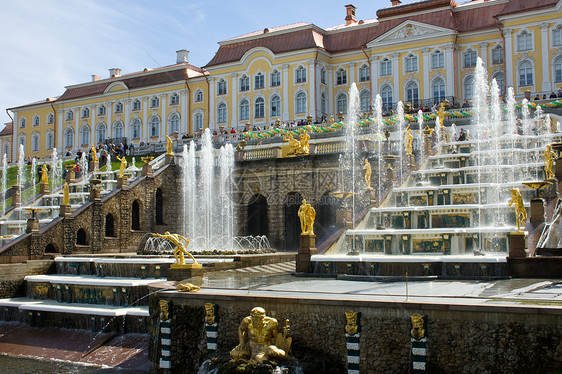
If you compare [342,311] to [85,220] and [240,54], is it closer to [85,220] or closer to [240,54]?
[85,220]

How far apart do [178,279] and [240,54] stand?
4182cm

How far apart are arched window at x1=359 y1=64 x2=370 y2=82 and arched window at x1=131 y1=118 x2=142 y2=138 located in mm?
23298

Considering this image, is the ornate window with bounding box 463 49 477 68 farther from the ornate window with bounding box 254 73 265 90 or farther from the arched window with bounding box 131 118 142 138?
the arched window with bounding box 131 118 142 138

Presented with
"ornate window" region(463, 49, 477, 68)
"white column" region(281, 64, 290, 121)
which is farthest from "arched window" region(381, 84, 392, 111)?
"white column" region(281, 64, 290, 121)

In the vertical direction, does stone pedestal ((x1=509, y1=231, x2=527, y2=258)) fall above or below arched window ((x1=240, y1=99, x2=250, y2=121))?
below

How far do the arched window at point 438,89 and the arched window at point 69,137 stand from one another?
127 feet

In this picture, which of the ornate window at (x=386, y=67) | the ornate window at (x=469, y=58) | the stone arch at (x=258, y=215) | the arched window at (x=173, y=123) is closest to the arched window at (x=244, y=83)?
the arched window at (x=173, y=123)

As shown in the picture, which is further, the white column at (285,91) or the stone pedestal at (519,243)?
the white column at (285,91)

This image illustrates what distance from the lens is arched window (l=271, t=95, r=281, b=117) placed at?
55216 mm

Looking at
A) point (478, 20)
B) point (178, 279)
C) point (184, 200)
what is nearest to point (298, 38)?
point (478, 20)

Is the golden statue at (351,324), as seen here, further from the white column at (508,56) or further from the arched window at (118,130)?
the arched window at (118,130)

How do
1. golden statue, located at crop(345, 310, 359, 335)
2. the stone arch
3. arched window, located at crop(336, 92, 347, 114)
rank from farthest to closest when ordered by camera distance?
arched window, located at crop(336, 92, 347, 114) < the stone arch < golden statue, located at crop(345, 310, 359, 335)

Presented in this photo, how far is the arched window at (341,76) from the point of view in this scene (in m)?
54.2

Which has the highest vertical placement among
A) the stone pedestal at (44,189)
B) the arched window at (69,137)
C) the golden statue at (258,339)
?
the arched window at (69,137)
